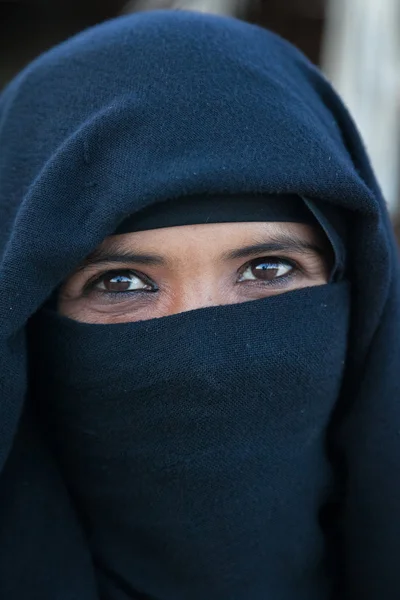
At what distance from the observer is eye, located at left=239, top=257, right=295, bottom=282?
1.30 m

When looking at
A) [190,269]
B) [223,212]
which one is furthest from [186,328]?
[223,212]

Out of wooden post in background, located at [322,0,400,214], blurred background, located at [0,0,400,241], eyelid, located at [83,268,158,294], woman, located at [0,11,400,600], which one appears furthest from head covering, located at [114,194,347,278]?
wooden post in background, located at [322,0,400,214]

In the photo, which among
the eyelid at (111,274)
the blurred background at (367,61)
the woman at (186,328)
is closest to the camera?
the woman at (186,328)

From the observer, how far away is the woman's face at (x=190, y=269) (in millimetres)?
1210

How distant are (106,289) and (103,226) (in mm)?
226

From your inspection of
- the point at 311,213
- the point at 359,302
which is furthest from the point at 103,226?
the point at 359,302

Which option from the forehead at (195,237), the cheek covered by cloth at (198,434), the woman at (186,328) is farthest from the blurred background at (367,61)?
the cheek covered by cloth at (198,434)

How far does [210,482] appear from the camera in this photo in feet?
3.90

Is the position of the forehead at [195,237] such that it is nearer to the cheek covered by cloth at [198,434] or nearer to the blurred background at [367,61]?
the cheek covered by cloth at [198,434]

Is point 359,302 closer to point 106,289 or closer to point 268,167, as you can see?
point 268,167

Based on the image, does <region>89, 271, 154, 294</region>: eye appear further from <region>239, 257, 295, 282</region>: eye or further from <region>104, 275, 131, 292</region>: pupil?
<region>239, 257, 295, 282</region>: eye

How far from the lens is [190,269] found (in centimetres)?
121

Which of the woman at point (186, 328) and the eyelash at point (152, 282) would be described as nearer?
the woman at point (186, 328)

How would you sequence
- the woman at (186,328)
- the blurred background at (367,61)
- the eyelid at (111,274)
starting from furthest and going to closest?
the blurred background at (367,61)
the eyelid at (111,274)
the woman at (186,328)
